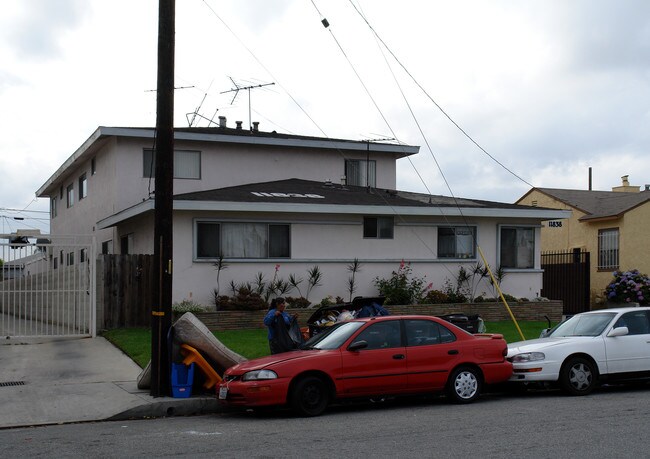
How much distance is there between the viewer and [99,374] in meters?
14.1

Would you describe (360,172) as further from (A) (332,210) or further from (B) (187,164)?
(A) (332,210)

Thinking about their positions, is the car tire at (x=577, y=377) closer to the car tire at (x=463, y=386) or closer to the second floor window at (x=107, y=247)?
the car tire at (x=463, y=386)

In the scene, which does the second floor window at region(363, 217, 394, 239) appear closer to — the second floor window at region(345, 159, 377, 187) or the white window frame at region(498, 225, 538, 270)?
the white window frame at region(498, 225, 538, 270)

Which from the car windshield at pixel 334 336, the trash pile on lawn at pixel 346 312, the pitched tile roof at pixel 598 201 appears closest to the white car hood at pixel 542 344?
the trash pile on lawn at pixel 346 312

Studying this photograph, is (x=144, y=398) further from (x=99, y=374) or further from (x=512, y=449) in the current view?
(x=512, y=449)

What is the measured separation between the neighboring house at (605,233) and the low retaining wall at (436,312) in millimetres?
5159

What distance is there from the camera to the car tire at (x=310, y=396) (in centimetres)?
1077

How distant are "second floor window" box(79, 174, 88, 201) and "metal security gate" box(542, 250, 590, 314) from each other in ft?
53.8

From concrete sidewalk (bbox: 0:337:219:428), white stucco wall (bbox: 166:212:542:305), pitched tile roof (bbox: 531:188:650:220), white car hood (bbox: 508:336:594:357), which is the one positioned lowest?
concrete sidewalk (bbox: 0:337:219:428)

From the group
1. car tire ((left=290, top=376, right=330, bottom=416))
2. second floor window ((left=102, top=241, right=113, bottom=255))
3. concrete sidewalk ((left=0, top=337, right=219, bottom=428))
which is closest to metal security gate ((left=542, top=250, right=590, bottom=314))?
second floor window ((left=102, top=241, right=113, bottom=255))

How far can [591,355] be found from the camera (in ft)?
40.9

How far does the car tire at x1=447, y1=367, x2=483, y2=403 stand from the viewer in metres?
11.7

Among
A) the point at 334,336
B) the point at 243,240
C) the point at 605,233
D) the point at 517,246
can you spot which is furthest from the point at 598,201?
the point at 334,336

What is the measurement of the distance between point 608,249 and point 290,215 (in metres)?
15.1
